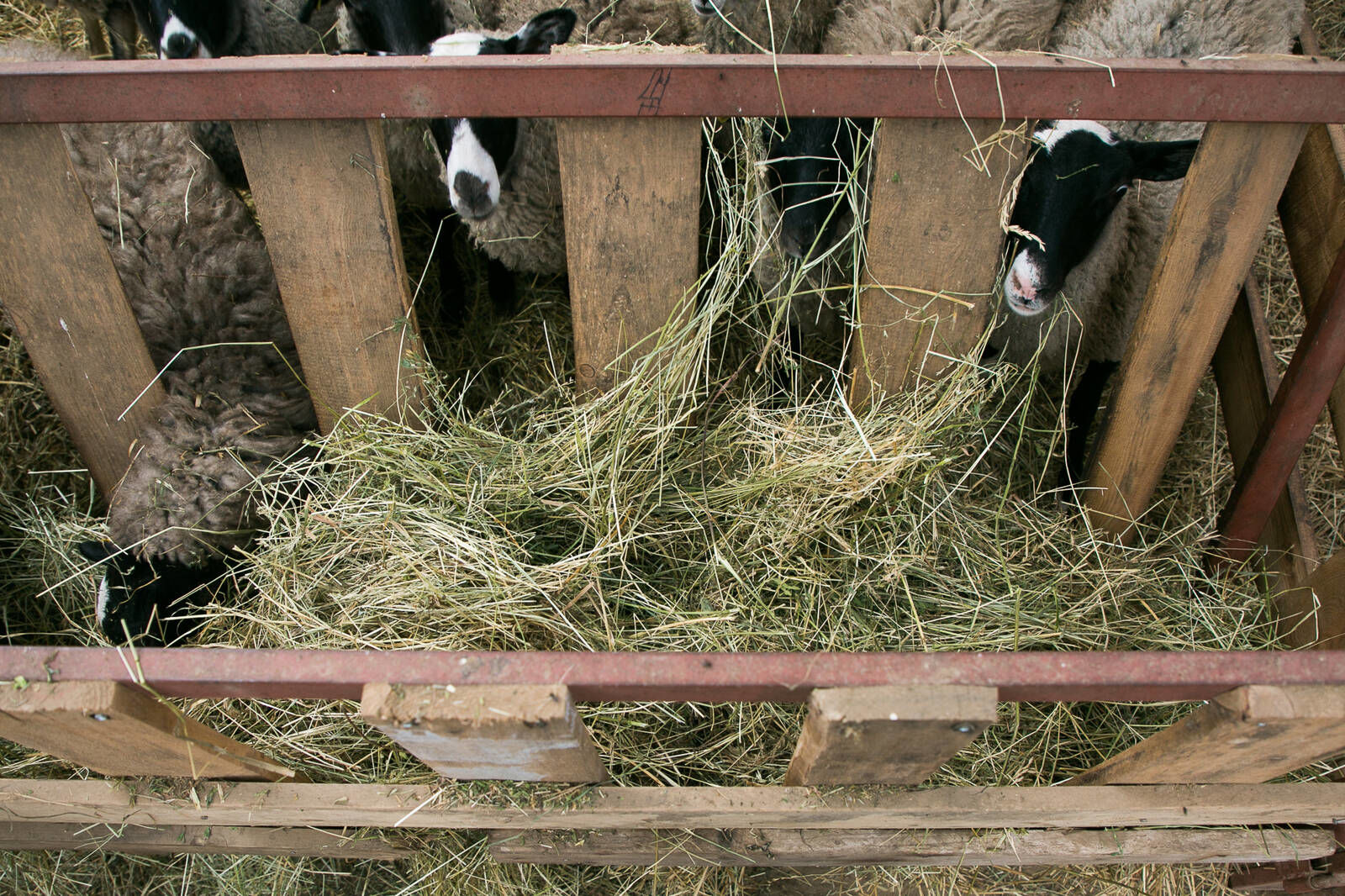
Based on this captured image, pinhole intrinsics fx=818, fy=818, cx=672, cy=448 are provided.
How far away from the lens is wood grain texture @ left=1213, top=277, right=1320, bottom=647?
2.52m

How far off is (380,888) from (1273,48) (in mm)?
4482

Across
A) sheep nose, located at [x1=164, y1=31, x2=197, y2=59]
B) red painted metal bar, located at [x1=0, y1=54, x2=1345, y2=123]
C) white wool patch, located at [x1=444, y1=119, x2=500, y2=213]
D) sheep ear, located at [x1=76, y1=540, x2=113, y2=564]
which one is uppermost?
red painted metal bar, located at [x1=0, y1=54, x2=1345, y2=123]

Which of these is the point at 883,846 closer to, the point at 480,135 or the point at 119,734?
the point at 119,734

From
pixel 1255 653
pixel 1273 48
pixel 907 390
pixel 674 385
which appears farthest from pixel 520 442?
pixel 1273 48

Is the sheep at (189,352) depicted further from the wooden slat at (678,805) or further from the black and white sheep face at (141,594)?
the wooden slat at (678,805)

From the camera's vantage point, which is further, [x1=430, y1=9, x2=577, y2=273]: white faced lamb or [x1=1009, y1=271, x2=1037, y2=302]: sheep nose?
[x1=430, y1=9, x2=577, y2=273]: white faced lamb

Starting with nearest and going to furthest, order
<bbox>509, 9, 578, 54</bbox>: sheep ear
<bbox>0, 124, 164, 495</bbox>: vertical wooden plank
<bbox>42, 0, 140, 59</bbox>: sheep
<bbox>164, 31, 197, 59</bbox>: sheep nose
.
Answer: <bbox>0, 124, 164, 495</bbox>: vertical wooden plank < <bbox>509, 9, 578, 54</bbox>: sheep ear < <bbox>164, 31, 197, 59</bbox>: sheep nose < <bbox>42, 0, 140, 59</bbox>: sheep

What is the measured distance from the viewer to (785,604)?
221 cm

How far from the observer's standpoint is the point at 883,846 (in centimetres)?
204

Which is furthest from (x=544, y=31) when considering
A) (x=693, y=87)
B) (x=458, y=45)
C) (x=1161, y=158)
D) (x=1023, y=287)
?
(x=1161, y=158)

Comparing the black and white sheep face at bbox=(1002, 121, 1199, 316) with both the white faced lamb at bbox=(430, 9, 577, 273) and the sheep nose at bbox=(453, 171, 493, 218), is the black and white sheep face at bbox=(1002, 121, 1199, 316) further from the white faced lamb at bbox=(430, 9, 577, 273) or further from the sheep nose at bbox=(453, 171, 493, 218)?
the sheep nose at bbox=(453, 171, 493, 218)

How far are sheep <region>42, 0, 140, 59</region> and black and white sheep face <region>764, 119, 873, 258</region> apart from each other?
3310 mm

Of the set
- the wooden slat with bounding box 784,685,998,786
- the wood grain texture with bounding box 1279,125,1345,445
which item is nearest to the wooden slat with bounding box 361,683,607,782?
the wooden slat with bounding box 784,685,998,786

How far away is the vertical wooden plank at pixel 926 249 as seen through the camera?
6.50 feet
